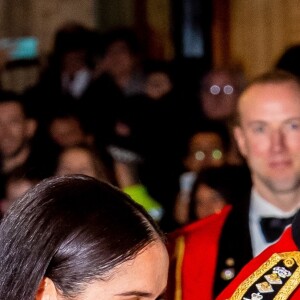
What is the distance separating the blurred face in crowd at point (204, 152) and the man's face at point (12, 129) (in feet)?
2.47

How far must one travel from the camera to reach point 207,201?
419cm

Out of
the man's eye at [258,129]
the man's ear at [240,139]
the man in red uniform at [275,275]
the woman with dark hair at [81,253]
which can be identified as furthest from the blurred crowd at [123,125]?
the woman with dark hair at [81,253]

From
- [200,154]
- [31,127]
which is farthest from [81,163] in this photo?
[31,127]

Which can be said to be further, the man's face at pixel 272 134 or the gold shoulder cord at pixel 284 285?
the man's face at pixel 272 134

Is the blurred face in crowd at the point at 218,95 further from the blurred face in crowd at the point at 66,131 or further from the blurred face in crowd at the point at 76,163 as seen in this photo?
the blurred face in crowd at the point at 76,163

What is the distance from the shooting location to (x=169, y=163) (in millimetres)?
5176

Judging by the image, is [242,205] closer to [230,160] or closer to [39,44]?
[230,160]

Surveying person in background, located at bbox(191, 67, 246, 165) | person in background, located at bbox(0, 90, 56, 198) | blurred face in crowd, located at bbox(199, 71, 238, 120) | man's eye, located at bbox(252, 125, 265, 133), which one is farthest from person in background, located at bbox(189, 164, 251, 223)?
blurred face in crowd, located at bbox(199, 71, 238, 120)

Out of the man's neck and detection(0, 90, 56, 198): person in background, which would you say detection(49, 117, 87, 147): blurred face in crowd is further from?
the man's neck

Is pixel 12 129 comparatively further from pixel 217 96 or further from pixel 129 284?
pixel 129 284

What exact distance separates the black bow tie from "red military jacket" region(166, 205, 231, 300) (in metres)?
0.11

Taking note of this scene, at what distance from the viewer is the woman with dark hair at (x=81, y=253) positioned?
180 centimetres

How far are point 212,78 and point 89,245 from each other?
14.0 ft

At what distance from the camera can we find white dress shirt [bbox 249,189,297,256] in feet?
9.98
